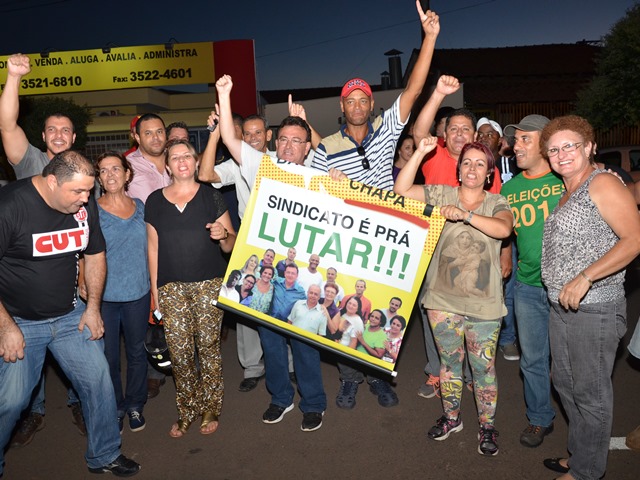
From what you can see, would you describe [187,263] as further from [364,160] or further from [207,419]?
[364,160]

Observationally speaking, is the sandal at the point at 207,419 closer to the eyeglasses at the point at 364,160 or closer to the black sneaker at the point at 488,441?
the black sneaker at the point at 488,441

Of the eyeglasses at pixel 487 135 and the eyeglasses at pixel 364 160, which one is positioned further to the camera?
the eyeglasses at pixel 487 135

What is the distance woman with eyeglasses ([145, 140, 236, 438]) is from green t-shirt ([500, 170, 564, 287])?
220cm

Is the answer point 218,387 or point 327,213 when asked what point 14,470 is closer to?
point 218,387

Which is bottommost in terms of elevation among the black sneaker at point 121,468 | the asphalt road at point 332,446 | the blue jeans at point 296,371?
the asphalt road at point 332,446

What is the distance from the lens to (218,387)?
4551 mm

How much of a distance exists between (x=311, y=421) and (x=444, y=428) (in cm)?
106

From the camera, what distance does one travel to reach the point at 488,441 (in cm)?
401

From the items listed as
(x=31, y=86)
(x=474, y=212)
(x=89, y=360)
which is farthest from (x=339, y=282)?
(x=31, y=86)

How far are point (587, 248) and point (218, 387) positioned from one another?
2968 mm

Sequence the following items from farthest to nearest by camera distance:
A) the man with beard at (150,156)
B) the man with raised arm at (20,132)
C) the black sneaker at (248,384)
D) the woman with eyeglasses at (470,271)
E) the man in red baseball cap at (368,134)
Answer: the black sneaker at (248,384) → the man with beard at (150,156) → the man in red baseball cap at (368,134) → the man with raised arm at (20,132) → the woman with eyeglasses at (470,271)

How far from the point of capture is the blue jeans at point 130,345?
4.47 metres

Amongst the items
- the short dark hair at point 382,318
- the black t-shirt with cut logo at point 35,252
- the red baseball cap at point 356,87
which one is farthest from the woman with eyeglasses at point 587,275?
the black t-shirt with cut logo at point 35,252

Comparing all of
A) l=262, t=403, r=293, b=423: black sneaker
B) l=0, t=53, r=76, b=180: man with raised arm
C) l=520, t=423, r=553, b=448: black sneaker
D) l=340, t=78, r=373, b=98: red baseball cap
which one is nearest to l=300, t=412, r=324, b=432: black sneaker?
l=262, t=403, r=293, b=423: black sneaker
